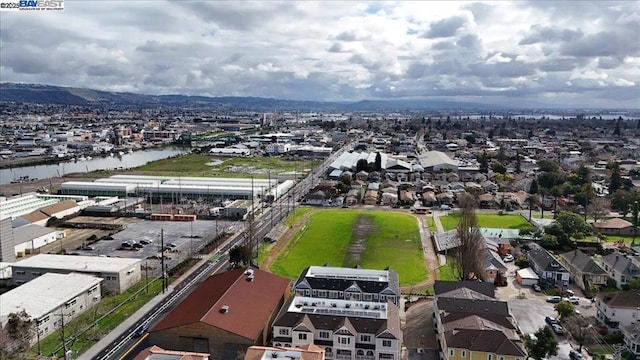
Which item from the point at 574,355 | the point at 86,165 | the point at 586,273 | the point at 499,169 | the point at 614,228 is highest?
the point at 499,169

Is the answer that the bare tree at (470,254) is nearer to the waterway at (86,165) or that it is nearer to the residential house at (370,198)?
the residential house at (370,198)

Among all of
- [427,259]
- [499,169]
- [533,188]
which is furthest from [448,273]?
[499,169]

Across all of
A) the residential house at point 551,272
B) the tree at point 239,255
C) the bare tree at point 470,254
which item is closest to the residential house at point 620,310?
the residential house at point 551,272

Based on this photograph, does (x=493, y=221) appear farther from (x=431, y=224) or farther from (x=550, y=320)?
(x=550, y=320)

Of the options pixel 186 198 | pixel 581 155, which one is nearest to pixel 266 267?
pixel 186 198

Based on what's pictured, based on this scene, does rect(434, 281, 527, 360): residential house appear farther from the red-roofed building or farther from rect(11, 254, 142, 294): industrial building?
rect(11, 254, 142, 294): industrial building

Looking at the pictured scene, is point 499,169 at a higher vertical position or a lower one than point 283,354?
higher

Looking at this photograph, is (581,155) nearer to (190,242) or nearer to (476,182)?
(476,182)
